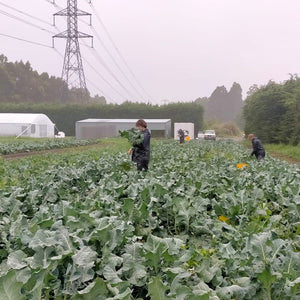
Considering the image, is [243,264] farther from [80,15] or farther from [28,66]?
[28,66]

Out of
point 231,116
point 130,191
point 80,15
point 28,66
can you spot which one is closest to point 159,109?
point 80,15

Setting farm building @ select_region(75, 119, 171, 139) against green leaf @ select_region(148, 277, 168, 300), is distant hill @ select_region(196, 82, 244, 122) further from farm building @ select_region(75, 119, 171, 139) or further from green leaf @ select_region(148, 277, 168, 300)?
green leaf @ select_region(148, 277, 168, 300)

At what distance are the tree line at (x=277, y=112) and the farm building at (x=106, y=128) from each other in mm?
12473

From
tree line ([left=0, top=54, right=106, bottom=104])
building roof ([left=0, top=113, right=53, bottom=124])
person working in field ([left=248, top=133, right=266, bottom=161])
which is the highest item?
tree line ([left=0, top=54, right=106, bottom=104])

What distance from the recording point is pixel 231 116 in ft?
448

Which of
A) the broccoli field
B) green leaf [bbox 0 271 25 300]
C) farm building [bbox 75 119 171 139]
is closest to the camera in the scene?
green leaf [bbox 0 271 25 300]

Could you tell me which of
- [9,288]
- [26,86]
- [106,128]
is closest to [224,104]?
[26,86]

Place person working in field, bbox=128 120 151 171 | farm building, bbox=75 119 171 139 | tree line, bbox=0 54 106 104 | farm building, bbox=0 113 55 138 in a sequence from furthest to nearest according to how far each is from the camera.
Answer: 1. tree line, bbox=0 54 106 104
2. farm building, bbox=75 119 171 139
3. farm building, bbox=0 113 55 138
4. person working in field, bbox=128 120 151 171

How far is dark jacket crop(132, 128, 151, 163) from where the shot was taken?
355 inches

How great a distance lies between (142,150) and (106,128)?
119ft

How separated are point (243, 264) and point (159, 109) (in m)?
53.9

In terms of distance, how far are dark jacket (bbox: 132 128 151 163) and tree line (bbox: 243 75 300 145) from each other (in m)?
21.3

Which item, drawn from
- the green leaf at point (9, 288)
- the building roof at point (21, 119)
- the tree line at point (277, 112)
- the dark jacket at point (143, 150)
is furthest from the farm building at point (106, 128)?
the green leaf at point (9, 288)

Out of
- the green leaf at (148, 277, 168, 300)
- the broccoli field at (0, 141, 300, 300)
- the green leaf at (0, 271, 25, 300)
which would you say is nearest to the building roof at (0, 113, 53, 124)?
the broccoli field at (0, 141, 300, 300)
